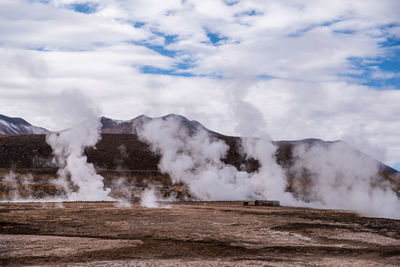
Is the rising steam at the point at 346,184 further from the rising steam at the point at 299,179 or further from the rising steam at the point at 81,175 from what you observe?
the rising steam at the point at 81,175

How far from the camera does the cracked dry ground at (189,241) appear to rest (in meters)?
21.5

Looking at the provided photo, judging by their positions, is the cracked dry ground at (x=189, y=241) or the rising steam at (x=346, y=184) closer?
the cracked dry ground at (x=189, y=241)

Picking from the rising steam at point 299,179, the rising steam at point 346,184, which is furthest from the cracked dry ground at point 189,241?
the rising steam at point 299,179

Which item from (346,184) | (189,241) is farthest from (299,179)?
(189,241)

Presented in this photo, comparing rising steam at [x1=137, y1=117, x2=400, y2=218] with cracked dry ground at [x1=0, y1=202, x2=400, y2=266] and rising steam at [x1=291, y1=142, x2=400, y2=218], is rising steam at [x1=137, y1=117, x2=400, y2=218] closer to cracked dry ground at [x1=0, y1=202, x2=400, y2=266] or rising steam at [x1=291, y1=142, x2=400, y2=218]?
rising steam at [x1=291, y1=142, x2=400, y2=218]

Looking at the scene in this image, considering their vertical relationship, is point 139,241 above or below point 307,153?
below

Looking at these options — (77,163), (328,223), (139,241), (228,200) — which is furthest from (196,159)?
(139,241)

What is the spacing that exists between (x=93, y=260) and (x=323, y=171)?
81.7m

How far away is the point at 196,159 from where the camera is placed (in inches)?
4242

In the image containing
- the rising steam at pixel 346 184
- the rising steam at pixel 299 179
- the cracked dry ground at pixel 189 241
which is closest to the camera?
the cracked dry ground at pixel 189 241

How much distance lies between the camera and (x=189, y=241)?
27625mm

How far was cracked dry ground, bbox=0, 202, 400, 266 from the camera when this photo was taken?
70.4 ft

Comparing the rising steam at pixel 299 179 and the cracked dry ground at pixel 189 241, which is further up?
the rising steam at pixel 299 179

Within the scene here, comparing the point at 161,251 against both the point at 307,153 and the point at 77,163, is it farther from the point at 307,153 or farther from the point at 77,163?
the point at 307,153
